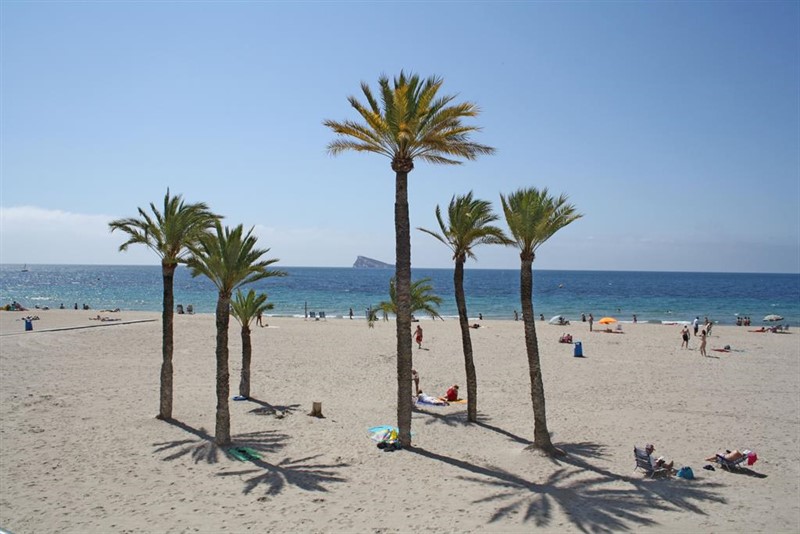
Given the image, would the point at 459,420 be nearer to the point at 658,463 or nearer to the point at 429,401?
the point at 429,401

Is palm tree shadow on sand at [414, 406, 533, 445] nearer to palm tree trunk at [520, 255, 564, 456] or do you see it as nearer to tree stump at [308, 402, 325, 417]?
palm tree trunk at [520, 255, 564, 456]

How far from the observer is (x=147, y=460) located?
1207 cm

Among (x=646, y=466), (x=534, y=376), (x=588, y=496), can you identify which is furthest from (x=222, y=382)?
(x=646, y=466)

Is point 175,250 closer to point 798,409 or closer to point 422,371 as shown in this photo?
point 422,371

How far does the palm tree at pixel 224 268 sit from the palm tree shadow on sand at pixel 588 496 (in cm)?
541

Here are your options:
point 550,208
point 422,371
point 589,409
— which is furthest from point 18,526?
point 422,371

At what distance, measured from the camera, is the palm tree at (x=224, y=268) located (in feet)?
42.5

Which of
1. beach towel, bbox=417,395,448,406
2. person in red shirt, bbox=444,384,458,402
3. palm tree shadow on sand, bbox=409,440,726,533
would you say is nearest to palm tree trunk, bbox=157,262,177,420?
beach towel, bbox=417,395,448,406

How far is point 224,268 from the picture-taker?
13.0 meters

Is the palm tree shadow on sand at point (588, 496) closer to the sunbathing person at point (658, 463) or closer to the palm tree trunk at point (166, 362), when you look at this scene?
the sunbathing person at point (658, 463)

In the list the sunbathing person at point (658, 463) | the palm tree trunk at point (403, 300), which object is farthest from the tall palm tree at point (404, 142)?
the sunbathing person at point (658, 463)

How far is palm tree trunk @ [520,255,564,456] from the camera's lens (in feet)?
42.6

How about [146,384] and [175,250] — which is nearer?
[175,250]

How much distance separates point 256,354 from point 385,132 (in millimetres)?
17991
